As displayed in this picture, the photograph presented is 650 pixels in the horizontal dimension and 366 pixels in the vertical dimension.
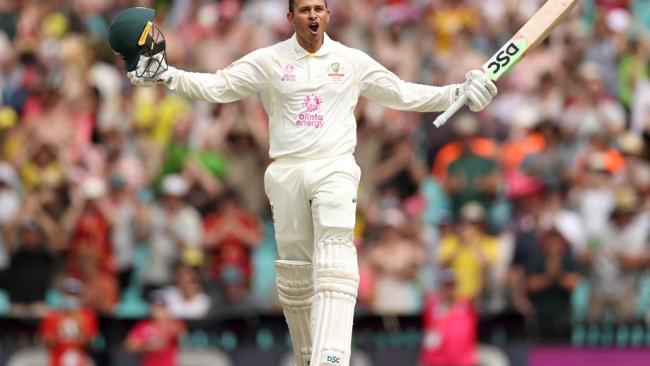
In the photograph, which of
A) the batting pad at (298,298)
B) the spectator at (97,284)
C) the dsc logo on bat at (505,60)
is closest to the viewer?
the dsc logo on bat at (505,60)

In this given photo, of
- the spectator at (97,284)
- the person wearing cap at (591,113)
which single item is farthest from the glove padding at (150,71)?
the person wearing cap at (591,113)

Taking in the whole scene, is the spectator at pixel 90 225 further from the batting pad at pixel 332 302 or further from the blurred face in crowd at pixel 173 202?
the batting pad at pixel 332 302

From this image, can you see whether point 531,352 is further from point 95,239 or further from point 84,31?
point 84,31

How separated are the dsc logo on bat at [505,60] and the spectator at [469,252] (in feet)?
17.9

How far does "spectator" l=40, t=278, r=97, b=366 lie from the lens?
17.4m

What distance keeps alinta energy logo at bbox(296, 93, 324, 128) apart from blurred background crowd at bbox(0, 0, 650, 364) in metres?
5.38

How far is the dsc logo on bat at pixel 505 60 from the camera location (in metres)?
12.4

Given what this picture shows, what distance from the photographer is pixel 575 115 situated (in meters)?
19.5

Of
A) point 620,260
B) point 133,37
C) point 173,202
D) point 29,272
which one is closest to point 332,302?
point 133,37

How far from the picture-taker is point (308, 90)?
12.3m

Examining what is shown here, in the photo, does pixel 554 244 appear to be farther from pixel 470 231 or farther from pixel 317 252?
pixel 317 252

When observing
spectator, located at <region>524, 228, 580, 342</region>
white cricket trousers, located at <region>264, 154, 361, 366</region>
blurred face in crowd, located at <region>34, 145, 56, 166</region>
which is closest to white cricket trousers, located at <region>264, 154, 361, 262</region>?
white cricket trousers, located at <region>264, 154, 361, 366</region>

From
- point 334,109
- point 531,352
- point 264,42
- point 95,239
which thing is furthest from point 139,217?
point 334,109

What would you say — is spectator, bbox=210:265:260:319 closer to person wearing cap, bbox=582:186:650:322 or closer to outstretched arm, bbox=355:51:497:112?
person wearing cap, bbox=582:186:650:322
